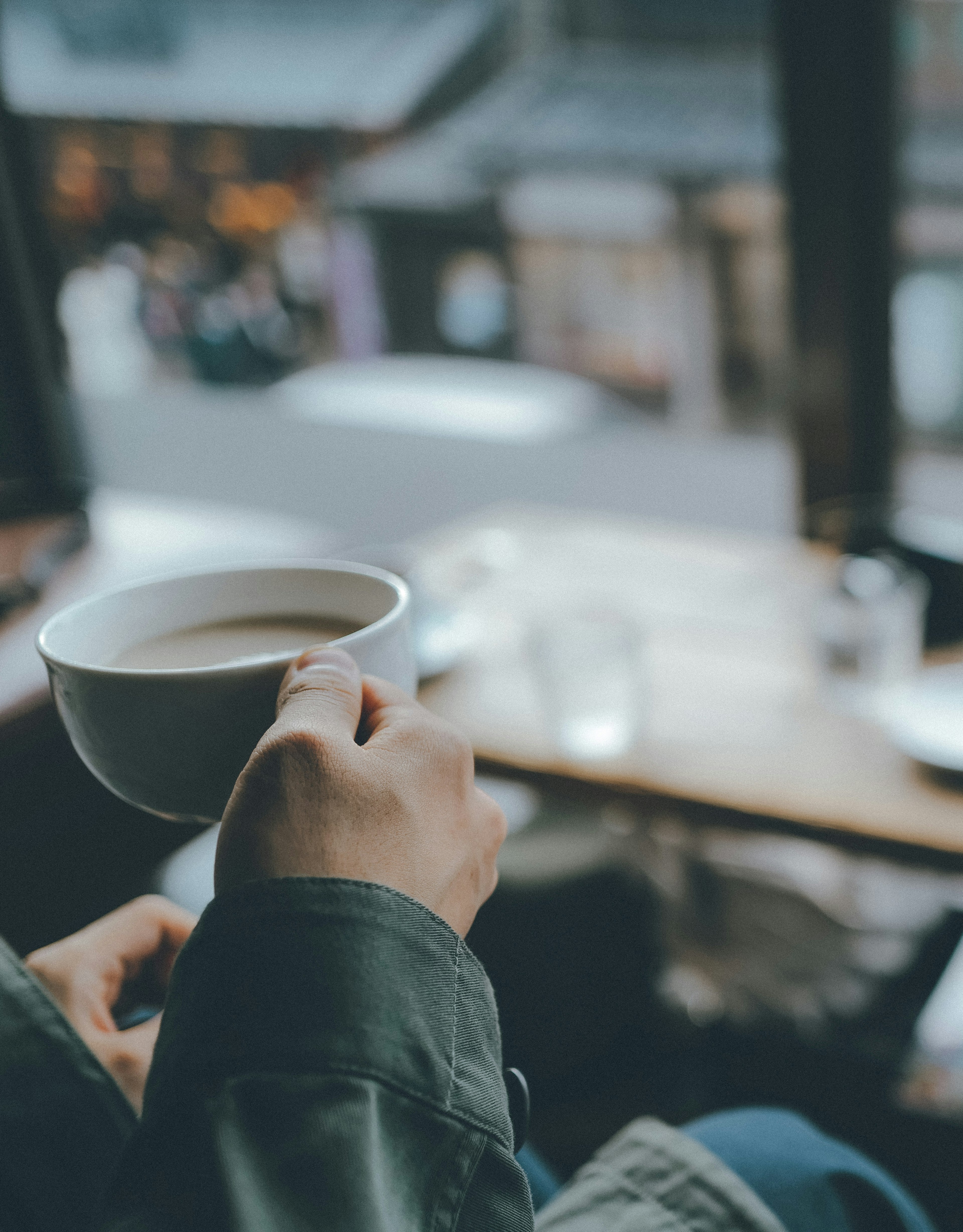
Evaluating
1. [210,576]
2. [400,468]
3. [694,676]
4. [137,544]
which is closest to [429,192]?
[400,468]

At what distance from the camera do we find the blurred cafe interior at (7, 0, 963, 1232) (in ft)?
3.38

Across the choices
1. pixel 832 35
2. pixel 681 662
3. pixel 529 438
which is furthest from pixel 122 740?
pixel 529 438

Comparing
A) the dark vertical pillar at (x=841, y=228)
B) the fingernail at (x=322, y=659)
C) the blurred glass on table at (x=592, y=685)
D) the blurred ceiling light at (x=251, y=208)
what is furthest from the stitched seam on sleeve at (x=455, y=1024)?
the blurred ceiling light at (x=251, y=208)

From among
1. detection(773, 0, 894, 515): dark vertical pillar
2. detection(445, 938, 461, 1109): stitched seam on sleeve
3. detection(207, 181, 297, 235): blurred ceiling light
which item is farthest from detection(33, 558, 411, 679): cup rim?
detection(207, 181, 297, 235): blurred ceiling light

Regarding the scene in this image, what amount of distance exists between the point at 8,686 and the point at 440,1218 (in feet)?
1.40

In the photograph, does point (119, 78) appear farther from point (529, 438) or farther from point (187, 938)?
point (187, 938)

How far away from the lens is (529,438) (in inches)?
100

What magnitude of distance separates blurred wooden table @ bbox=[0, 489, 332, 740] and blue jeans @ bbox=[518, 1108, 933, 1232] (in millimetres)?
595

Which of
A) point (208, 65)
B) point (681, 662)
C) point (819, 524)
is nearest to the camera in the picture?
point (681, 662)

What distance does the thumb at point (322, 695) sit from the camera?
36 centimetres

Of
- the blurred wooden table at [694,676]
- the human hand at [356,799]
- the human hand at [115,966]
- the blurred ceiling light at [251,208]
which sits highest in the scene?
the blurred ceiling light at [251,208]

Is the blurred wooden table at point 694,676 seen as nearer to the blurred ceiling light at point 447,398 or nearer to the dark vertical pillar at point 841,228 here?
the dark vertical pillar at point 841,228

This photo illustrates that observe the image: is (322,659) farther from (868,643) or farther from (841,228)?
(841,228)

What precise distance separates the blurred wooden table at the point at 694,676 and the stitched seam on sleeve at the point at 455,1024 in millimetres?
605
